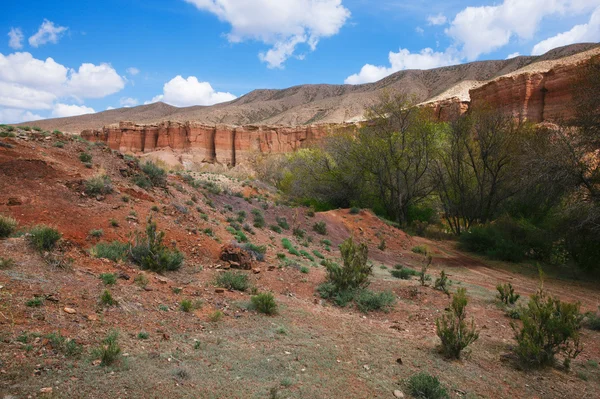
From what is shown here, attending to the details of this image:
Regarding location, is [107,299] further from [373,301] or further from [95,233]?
[373,301]

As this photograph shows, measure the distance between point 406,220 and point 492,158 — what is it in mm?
5952

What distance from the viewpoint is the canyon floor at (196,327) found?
3598 mm

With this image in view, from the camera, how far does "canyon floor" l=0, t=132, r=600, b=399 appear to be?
3598 mm

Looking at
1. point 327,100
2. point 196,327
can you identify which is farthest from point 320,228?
point 327,100

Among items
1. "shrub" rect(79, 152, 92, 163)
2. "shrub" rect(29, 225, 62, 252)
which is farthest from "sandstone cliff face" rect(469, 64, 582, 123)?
"shrub" rect(29, 225, 62, 252)

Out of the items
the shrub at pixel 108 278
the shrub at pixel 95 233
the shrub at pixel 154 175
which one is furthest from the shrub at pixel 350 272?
the shrub at pixel 154 175

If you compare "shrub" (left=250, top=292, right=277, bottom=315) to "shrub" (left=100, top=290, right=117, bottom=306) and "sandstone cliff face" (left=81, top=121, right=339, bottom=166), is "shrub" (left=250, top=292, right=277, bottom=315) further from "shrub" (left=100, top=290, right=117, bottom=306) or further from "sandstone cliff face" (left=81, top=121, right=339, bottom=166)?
"sandstone cliff face" (left=81, top=121, right=339, bottom=166)

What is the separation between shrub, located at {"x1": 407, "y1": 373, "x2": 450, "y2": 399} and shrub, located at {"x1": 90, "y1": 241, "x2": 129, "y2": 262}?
18.5 feet

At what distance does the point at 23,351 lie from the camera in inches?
136

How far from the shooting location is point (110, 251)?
7.01 m

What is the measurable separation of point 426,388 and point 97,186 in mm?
9296

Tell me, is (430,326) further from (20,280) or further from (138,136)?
(138,136)

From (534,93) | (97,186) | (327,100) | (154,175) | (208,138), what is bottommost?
(97,186)

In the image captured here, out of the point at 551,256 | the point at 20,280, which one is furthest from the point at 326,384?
the point at 551,256
